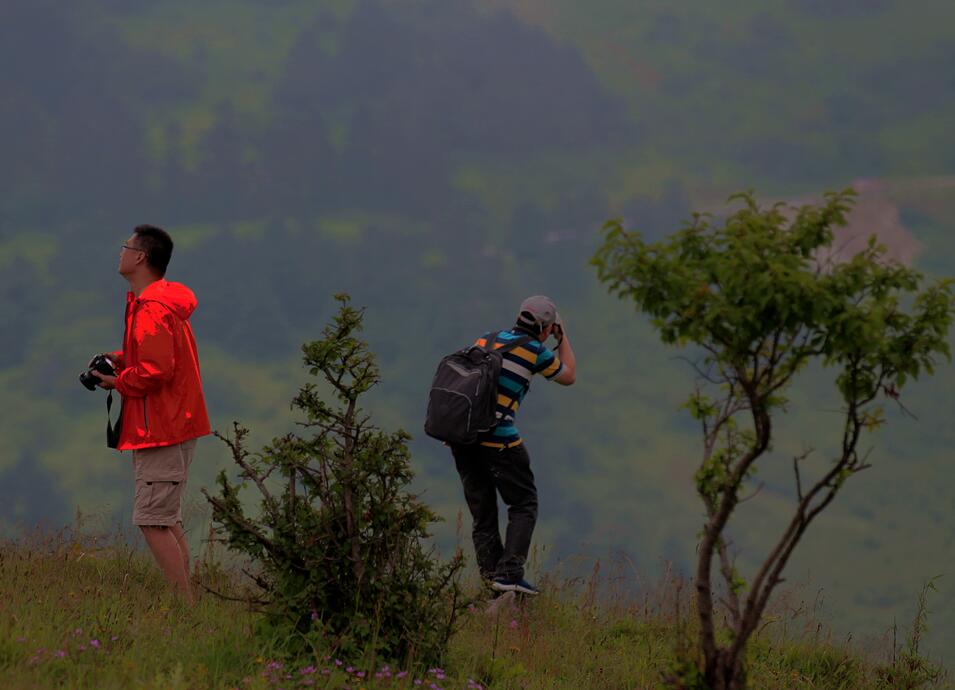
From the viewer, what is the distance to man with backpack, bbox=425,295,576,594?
8570mm

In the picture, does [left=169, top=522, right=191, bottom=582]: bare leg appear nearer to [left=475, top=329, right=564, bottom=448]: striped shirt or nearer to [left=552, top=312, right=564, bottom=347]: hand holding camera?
[left=475, top=329, right=564, bottom=448]: striped shirt

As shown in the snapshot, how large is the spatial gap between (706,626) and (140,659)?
10.8 feet

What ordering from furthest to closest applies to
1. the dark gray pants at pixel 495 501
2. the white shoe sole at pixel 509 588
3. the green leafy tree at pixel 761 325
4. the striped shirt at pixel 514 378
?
the white shoe sole at pixel 509 588 < the dark gray pants at pixel 495 501 < the striped shirt at pixel 514 378 < the green leafy tree at pixel 761 325

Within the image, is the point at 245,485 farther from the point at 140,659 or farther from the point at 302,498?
the point at 140,659

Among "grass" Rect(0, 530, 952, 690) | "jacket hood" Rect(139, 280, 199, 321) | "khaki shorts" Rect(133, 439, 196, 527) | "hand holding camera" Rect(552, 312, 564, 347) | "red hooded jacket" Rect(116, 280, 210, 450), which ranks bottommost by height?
"grass" Rect(0, 530, 952, 690)

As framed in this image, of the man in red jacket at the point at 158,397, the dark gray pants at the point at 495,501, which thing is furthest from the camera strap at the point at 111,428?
the dark gray pants at the point at 495,501

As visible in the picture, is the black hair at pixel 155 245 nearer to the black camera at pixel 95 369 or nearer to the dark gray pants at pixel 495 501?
the black camera at pixel 95 369

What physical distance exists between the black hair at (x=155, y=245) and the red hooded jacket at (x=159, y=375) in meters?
0.17

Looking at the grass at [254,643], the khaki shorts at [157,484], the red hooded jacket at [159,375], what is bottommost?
the grass at [254,643]

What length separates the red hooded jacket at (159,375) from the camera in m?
7.97

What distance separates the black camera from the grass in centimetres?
148

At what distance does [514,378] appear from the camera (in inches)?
345

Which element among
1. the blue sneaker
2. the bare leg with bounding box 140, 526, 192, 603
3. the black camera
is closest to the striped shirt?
the blue sneaker

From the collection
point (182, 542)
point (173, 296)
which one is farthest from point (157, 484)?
point (173, 296)
